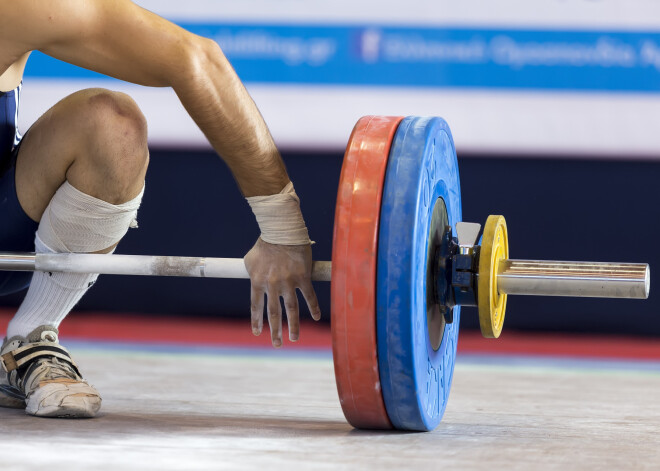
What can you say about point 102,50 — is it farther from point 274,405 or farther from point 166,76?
point 274,405

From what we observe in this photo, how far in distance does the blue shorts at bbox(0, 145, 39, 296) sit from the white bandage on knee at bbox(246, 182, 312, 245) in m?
0.40

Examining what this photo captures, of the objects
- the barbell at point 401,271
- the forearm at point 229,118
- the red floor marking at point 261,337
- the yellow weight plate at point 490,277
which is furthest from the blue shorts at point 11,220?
the red floor marking at point 261,337

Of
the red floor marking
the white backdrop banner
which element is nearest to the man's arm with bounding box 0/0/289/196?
the red floor marking

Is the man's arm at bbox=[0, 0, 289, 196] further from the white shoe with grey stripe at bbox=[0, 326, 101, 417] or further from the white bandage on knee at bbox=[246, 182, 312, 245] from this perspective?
the white shoe with grey stripe at bbox=[0, 326, 101, 417]

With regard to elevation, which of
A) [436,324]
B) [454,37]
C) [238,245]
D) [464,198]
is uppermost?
[454,37]

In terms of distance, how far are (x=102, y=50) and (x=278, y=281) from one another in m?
0.37

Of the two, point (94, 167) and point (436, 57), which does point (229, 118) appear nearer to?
point (94, 167)

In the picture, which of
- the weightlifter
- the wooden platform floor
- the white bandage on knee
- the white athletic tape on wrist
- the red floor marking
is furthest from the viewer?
the red floor marking

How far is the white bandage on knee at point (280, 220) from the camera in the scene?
1270 mm

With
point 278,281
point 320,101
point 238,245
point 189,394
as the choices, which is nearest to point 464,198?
point 320,101

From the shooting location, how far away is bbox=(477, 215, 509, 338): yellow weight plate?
1225mm

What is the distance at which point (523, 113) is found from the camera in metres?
2.56

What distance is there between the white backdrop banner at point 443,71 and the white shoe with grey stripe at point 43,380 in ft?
4.37

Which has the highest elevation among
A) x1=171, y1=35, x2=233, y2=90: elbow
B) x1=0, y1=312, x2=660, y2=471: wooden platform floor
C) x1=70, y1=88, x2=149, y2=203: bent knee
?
x1=171, y1=35, x2=233, y2=90: elbow
